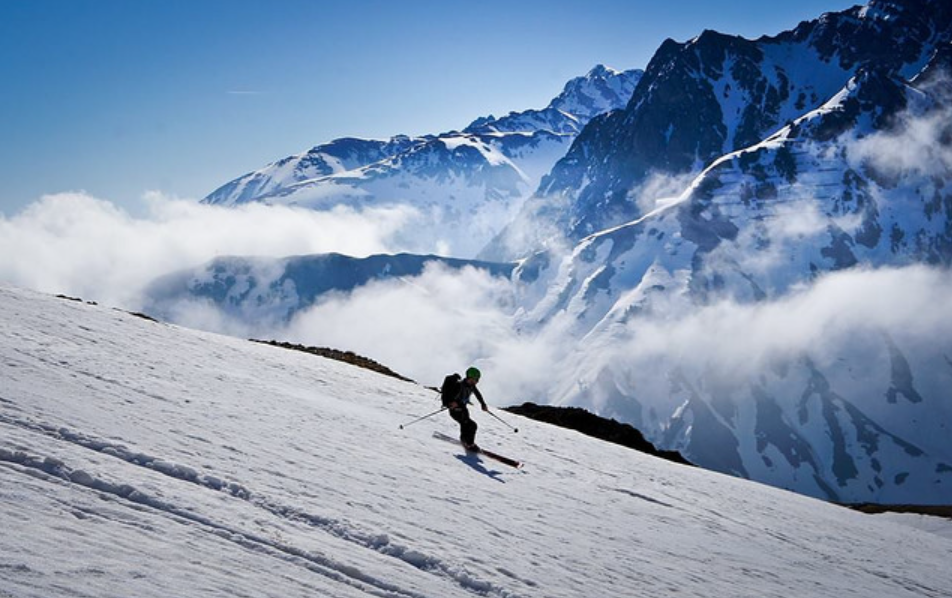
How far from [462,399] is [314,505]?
28.1 feet

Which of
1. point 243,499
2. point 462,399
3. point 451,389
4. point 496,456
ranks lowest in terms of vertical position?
point 243,499

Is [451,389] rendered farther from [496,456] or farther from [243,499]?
[243,499]

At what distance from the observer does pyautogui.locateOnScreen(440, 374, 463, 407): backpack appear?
1942cm

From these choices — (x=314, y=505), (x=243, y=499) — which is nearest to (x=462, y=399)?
(x=314, y=505)

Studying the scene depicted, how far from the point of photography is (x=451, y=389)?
19.7 m

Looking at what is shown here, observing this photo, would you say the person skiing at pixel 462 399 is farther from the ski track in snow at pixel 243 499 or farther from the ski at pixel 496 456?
the ski track in snow at pixel 243 499

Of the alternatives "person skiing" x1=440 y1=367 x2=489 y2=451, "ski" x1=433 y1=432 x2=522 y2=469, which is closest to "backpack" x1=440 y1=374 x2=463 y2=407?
A: "person skiing" x1=440 y1=367 x2=489 y2=451

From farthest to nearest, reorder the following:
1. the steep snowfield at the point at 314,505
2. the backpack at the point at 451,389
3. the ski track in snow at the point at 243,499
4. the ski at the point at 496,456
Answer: the backpack at the point at 451,389 → the ski at the point at 496,456 → the ski track in snow at the point at 243,499 → the steep snowfield at the point at 314,505

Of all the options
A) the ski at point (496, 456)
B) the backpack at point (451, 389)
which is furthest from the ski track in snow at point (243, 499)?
the backpack at point (451, 389)

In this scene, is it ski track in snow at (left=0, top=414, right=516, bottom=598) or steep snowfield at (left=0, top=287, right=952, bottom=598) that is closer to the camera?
steep snowfield at (left=0, top=287, right=952, bottom=598)

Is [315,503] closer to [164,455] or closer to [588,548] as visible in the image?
[164,455]

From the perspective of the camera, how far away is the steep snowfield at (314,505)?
8383 millimetres

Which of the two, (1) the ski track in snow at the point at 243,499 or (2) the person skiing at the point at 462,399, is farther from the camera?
(2) the person skiing at the point at 462,399

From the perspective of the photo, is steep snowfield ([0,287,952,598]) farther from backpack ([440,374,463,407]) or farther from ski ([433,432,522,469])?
backpack ([440,374,463,407])
